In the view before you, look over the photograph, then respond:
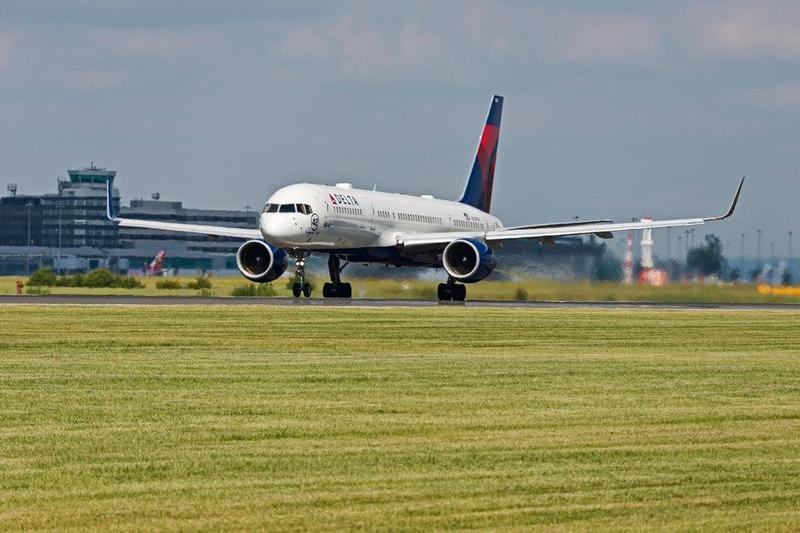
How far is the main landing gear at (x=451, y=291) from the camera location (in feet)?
212

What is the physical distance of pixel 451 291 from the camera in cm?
6475

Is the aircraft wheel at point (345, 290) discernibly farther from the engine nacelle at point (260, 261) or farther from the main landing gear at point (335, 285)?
the engine nacelle at point (260, 261)

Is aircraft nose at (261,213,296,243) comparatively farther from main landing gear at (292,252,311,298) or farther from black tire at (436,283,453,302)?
black tire at (436,283,453,302)

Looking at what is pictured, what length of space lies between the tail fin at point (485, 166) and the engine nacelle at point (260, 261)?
15989 millimetres

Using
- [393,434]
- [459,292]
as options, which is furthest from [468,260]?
[393,434]

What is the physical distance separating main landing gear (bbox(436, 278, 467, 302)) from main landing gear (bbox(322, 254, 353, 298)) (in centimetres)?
358

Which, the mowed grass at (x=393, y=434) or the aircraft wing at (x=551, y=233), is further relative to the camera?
the aircraft wing at (x=551, y=233)

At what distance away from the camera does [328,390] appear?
2362 cm

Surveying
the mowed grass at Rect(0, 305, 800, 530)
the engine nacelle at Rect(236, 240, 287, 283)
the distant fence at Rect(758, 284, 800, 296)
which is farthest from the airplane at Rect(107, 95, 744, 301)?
the mowed grass at Rect(0, 305, 800, 530)

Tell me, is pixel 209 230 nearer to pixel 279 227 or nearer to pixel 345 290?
pixel 345 290

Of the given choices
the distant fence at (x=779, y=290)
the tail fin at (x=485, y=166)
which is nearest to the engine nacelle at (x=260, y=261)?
the tail fin at (x=485, y=166)

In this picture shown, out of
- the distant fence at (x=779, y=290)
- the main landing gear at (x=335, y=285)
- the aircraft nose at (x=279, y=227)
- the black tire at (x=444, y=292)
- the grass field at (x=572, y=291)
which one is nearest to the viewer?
the aircraft nose at (x=279, y=227)

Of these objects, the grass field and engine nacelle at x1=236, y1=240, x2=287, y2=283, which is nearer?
engine nacelle at x1=236, y1=240, x2=287, y2=283

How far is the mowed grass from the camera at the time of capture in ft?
45.5
